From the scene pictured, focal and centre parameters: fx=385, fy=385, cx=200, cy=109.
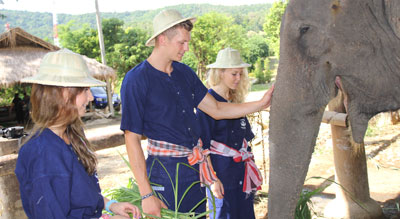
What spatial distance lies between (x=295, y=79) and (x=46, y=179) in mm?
1120

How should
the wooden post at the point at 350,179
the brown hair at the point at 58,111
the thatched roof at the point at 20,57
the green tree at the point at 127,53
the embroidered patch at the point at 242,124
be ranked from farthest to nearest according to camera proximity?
the green tree at the point at 127,53 → the thatched roof at the point at 20,57 → the wooden post at the point at 350,179 → the embroidered patch at the point at 242,124 → the brown hair at the point at 58,111

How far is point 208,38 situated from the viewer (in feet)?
108

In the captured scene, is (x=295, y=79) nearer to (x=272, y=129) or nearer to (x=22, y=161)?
(x=272, y=129)

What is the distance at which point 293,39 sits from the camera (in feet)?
5.02

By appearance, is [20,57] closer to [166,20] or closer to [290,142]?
[166,20]

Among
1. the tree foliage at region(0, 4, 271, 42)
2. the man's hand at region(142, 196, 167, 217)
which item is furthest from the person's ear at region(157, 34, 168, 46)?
the tree foliage at region(0, 4, 271, 42)

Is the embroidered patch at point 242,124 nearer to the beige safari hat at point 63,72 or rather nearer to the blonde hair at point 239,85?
the blonde hair at point 239,85

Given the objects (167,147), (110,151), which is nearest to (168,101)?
(167,147)

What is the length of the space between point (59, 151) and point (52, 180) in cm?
15

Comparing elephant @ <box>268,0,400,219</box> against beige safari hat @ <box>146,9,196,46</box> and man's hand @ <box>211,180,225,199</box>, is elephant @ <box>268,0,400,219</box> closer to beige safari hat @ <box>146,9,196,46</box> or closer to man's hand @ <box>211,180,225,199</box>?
beige safari hat @ <box>146,9,196,46</box>

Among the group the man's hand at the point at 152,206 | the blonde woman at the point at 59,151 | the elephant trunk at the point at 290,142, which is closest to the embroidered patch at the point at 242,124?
the man's hand at the point at 152,206

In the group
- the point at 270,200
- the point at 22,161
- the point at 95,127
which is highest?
the point at 22,161

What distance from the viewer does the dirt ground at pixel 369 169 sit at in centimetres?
455

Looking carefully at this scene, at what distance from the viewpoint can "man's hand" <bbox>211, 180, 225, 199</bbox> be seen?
10.0 ft
